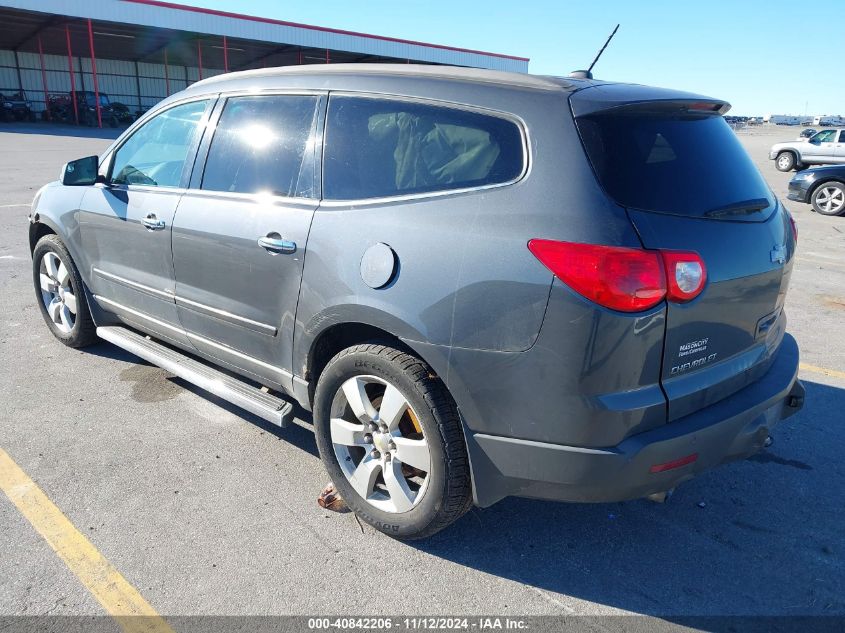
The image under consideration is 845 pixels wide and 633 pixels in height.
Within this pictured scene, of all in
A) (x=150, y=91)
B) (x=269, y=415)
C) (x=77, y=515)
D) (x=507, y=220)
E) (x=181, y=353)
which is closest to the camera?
(x=507, y=220)

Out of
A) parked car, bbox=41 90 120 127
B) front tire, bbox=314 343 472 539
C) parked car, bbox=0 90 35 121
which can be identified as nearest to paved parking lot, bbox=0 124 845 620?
front tire, bbox=314 343 472 539

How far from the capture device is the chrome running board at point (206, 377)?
322 cm

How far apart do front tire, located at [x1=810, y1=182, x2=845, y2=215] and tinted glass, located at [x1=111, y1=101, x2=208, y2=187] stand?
1366cm

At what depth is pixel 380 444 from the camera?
2797 mm

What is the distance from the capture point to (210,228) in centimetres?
336

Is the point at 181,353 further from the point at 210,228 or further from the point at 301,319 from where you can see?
the point at 301,319

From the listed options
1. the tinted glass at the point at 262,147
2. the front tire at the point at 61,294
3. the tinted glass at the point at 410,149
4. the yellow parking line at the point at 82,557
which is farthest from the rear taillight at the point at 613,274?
the front tire at the point at 61,294

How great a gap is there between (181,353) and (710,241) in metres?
3.07

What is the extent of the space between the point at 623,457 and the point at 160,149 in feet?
10.7

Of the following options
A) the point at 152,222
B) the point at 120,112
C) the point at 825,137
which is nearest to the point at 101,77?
the point at 120,112

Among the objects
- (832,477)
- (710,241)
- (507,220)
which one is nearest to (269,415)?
(507,220)

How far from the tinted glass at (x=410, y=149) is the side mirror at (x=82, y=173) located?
217 centimetres

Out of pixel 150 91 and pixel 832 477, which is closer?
pixel 832 477

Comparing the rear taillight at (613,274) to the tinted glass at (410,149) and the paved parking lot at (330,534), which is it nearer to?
the tinted glass at (410,149)
